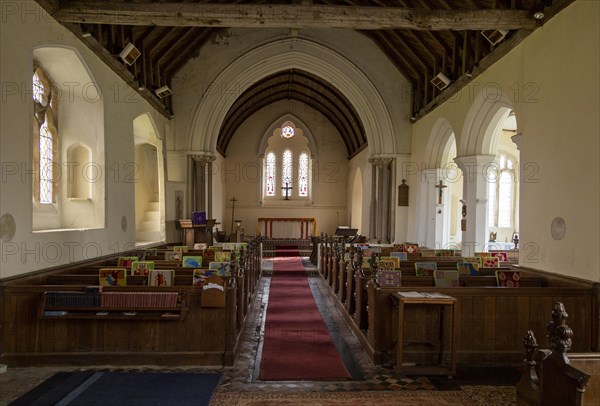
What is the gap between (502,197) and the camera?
13.7 m

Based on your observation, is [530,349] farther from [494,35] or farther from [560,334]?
[494,35]

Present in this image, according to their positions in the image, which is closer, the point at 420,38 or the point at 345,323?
the point at 345,323

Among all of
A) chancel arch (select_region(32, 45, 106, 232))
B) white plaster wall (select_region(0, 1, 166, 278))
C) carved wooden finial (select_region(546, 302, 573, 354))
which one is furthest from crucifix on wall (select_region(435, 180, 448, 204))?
carved wooden finial (select_region(546, 302, 573, 354))

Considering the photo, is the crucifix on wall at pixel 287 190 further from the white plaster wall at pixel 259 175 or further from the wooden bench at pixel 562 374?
the wooden bench at pixel 562 374

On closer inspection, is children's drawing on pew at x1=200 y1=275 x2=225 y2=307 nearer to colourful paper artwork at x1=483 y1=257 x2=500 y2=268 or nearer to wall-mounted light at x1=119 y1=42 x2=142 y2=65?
colourful paper artwork at x1=483 y1=257 x2=500 y2=268

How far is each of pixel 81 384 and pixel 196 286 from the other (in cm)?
118

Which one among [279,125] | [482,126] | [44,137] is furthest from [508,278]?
[279,125]

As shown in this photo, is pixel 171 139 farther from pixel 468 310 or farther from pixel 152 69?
pixel 468 310

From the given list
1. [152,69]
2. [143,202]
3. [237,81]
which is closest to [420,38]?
[237,81]

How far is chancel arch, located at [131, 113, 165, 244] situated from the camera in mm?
10172

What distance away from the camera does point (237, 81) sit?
36.7 feet

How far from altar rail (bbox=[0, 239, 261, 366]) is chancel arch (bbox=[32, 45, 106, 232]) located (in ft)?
6.61

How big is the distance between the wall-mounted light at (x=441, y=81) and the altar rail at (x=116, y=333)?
607cm

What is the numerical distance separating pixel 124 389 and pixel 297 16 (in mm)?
4446
